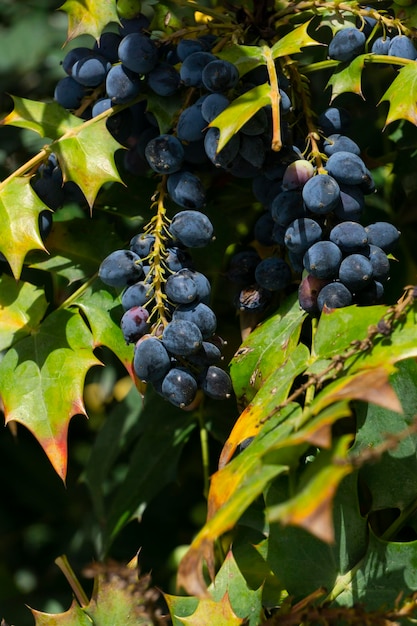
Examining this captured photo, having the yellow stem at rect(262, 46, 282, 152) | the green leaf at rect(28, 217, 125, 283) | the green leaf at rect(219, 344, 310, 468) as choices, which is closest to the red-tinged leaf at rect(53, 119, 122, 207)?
the green leaf at rect(28, 217, 125, 283)

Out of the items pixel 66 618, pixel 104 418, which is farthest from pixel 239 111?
pixel 104 418

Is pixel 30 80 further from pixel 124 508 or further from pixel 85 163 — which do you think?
pixel 124 508

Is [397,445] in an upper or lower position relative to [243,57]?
lower

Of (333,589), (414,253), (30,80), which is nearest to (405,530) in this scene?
(333,589)

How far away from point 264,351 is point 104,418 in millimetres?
957

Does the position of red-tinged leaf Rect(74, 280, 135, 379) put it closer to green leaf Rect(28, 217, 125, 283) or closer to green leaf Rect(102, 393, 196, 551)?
green leaf Rect(28, 217, 125, 283)

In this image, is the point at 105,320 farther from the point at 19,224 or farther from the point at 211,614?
the point at 211,614

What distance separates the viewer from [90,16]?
1121 millimetres

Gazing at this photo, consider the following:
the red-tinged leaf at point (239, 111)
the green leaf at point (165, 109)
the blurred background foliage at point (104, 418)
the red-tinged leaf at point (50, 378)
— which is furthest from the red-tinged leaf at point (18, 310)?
the red-tinged leaf at point (239, 111)

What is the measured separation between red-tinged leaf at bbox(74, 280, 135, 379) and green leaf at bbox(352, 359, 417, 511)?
1.08 ft

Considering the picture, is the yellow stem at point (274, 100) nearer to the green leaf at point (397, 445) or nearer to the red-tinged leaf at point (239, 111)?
the red-tinged leaf at point (239, 111)

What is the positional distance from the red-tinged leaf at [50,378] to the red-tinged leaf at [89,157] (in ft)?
0.62

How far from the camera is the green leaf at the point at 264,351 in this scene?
94 cm

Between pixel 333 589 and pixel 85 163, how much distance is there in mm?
621
